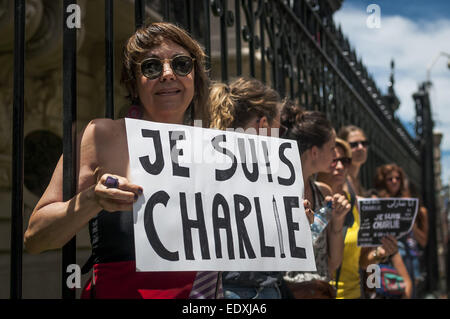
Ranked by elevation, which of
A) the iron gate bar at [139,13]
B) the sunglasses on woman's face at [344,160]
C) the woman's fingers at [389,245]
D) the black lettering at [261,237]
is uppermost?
the iron gate bar at [139,13]

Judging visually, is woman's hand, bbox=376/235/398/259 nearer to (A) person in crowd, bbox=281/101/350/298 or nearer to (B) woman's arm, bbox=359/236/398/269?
(B) woman's arm, bbox=359/236/398/269

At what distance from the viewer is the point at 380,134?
7.52 meters

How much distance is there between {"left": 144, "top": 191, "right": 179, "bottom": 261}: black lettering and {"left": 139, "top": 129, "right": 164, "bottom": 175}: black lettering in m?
0.06

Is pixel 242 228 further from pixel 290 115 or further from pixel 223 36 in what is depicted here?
pixel 223 36

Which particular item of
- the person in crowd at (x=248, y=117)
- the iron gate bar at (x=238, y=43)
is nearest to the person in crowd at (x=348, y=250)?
the iron gate bar at (x=238, y=43)

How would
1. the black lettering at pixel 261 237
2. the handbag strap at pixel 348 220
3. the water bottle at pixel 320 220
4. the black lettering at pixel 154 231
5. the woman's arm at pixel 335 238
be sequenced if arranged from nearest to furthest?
the black lettering at pixel 154 231
the black lettering at pixel 261 237
the water bottle at pixel 320 220
the woman's arm at pixel 335 238
the handbag strap at pixel 348 220

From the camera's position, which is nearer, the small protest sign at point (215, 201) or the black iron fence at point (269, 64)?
the small protest sign at point (215, 201)

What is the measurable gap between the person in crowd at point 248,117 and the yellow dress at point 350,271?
3.49ft

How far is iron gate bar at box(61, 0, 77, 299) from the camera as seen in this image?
5.64 feet

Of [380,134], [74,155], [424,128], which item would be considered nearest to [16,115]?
[74,155]

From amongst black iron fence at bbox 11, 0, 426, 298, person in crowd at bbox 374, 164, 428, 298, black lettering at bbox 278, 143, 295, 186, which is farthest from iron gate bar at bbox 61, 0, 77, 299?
person in crowd at bbox 374, 164, 428, 298

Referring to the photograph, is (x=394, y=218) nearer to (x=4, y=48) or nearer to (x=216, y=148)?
(x=216, y=148)

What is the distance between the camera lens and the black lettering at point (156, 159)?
162cm

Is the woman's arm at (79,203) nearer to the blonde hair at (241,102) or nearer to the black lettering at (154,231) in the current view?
the black lettering at (154,231)
